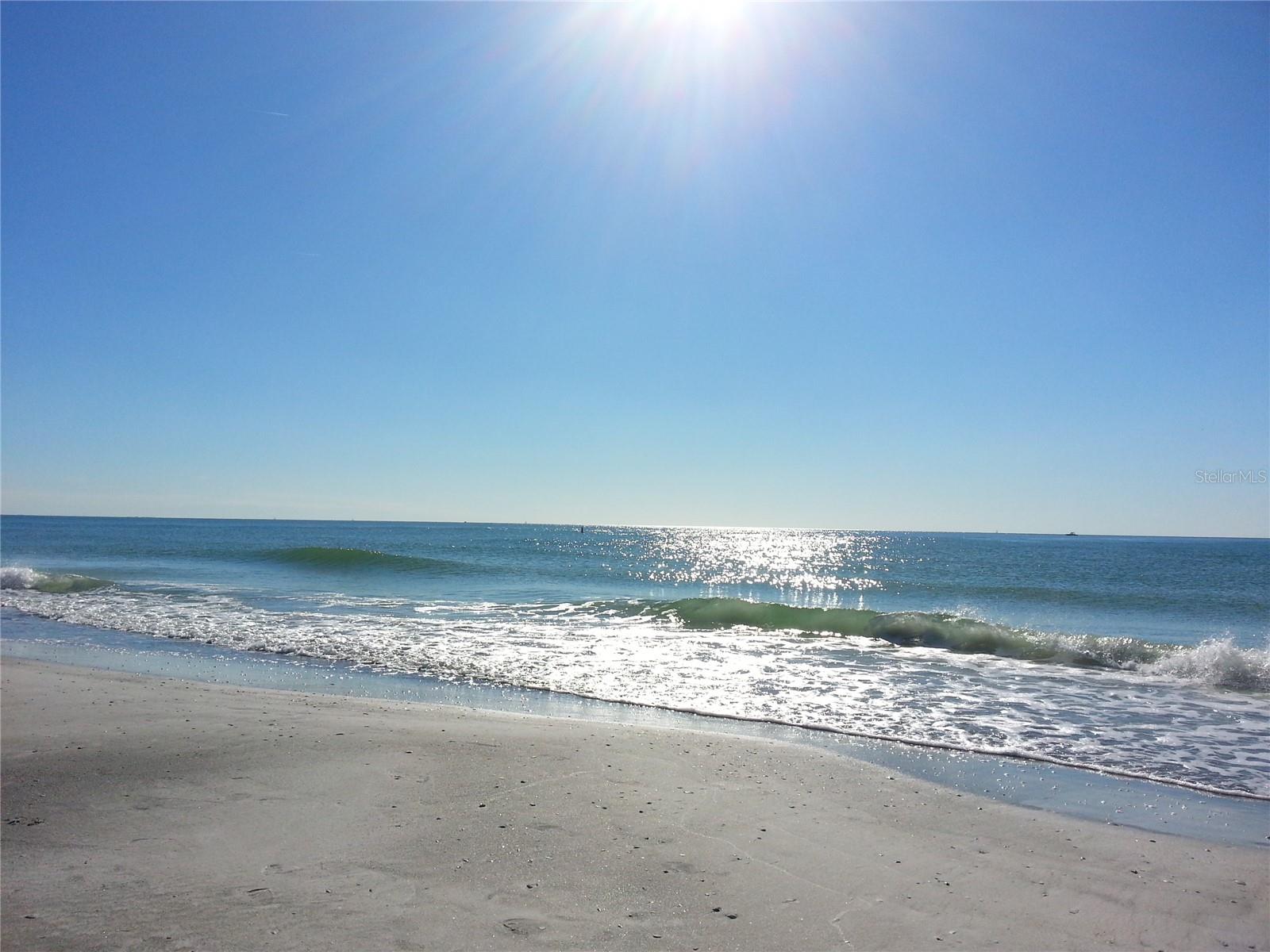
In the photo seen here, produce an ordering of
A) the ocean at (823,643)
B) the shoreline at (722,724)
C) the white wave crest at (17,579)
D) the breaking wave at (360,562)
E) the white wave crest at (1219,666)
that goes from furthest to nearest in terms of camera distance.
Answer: the breaking wave at (360,562) < the white wave crest at (17,579) < the white wave crest at (1219,666) < the ocean at (823,643) < the shoreline at (722,724)

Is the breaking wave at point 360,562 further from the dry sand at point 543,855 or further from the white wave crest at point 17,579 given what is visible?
the dry sand at point 543,855

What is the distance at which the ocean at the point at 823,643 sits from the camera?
9977 mm

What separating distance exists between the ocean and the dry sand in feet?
9.79

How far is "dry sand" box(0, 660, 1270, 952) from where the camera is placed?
4.25m

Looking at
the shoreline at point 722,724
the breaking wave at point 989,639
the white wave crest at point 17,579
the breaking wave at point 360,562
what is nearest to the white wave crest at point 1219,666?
the breaking wave at point 989,639

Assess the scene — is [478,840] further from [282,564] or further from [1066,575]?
[1066,575]

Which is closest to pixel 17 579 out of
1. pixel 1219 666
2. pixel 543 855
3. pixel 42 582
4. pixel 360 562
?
pixel 42 582

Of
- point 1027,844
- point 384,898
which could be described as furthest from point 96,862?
point 1027,844

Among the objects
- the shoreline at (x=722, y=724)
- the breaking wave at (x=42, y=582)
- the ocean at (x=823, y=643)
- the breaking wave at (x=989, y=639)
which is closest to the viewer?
the shoreline at (x=722, y=724)

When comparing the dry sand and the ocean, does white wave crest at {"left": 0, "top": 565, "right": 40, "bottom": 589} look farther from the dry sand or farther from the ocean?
the dry sand

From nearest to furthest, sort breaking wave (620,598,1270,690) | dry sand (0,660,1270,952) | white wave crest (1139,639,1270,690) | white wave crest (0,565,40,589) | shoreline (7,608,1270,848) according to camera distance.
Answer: dry sand (0,660,1270,952) < shoreline (7,608,1270,848) < white wave crest (1139,639,1270,690) < breaking wave (620,598,1270,690) < white wave crest (0,565,40,589)

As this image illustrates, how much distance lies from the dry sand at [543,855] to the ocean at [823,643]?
2.98 m

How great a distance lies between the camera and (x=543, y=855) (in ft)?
17.0

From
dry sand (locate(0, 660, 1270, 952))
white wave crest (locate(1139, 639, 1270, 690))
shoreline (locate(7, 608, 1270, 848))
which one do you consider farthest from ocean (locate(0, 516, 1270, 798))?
dry sand (locate(0, 660, 1270, 952))
